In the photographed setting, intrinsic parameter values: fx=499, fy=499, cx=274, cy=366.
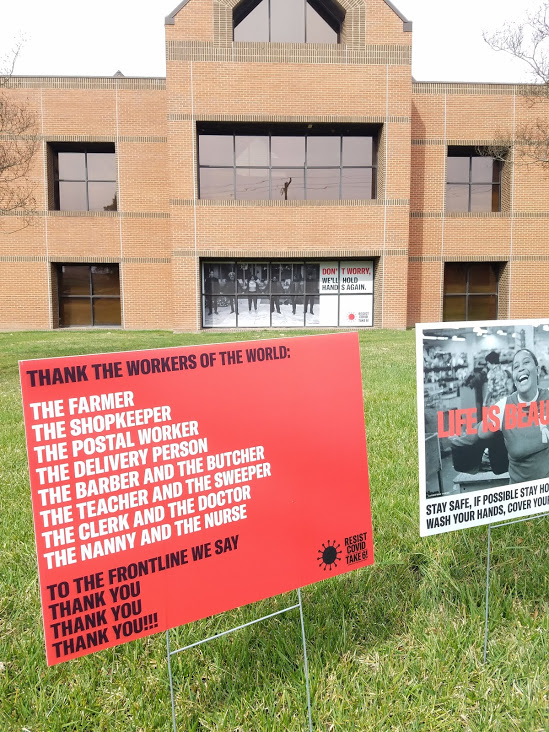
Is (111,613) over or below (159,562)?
below

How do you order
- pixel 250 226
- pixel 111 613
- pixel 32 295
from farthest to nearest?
pixel 32 295
pixel 250 226
pixel 111 613

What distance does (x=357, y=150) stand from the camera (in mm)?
20047

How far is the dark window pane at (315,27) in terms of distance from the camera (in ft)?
63.7

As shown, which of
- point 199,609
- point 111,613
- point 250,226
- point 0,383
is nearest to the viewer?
point 111,613

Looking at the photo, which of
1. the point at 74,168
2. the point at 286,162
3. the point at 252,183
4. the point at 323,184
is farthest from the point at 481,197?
the point at 74,168

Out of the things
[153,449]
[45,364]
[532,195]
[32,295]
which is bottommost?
[153,449]

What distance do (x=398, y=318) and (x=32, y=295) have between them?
15295mm

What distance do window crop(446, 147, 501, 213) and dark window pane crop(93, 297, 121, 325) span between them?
49.4 ft

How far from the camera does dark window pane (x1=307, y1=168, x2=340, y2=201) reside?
19906 mm

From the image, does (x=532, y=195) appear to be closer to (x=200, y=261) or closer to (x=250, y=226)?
(x=250, y=226)

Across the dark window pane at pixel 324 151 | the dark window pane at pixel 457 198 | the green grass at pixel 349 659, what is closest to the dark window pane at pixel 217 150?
the dark window pane at pixel 324 151

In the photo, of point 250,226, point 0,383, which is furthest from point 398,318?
point 0,383

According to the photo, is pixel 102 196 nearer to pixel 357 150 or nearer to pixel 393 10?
pixel 357 150

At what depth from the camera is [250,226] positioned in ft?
63.5
